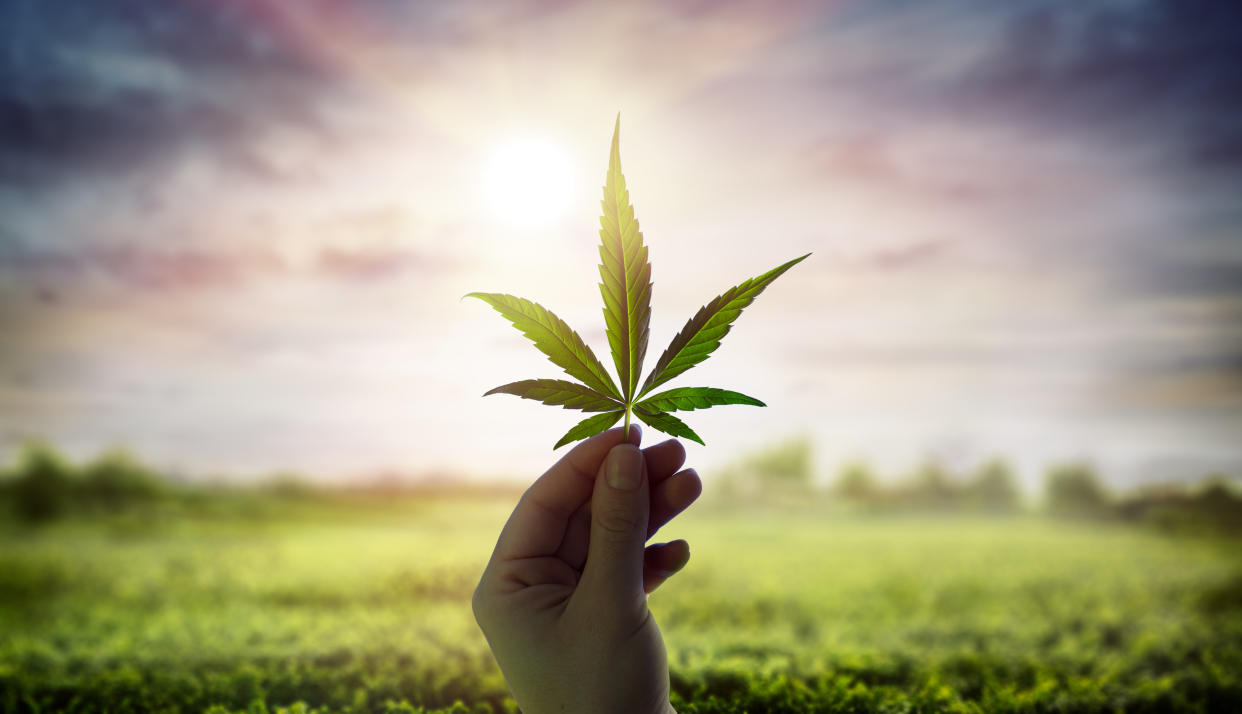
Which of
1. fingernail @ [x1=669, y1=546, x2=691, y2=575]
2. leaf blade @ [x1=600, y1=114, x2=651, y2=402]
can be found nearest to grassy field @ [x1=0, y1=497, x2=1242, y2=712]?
fingernail @ [x1=669, y1=546, x2=691, y2=575]

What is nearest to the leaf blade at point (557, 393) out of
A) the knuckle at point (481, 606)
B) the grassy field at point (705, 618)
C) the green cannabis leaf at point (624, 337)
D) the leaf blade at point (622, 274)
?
the green cannabis leaf at point (624, 337)

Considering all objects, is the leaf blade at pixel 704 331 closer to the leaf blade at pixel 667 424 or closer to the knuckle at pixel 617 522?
the leaf blade at pixel 667 424

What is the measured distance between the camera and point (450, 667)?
8.78 feet

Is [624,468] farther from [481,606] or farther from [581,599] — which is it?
[481,606]

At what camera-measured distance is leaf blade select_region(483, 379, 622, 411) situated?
1.56 m

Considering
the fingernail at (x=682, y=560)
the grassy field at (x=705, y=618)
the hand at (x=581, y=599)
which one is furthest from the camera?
the grassy field at (x=705, y=618)

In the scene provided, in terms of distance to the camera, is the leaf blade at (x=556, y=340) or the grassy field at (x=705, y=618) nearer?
the leaf blade at (x=556, y=340)

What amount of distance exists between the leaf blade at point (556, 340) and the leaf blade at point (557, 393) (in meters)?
0.03

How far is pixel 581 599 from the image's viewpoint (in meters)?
1.59

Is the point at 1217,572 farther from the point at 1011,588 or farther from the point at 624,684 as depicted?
the point at 624,684

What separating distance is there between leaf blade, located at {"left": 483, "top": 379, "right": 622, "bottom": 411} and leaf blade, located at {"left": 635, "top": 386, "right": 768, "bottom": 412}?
123 millimetres

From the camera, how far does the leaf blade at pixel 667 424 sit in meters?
1.61

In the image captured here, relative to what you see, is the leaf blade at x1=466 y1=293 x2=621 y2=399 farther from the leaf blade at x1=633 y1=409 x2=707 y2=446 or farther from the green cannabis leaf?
the leaf blade at x1=633 y1=409 x2=707 y2=446

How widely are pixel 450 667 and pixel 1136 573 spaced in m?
9.35
